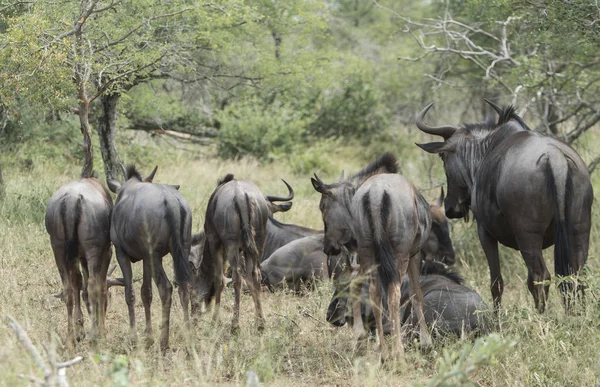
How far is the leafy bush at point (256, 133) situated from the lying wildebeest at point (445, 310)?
1063cm

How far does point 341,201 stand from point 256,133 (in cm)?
1112

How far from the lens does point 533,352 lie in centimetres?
596

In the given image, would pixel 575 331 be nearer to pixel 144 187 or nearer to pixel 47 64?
pixel 144 187

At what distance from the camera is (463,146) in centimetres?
808

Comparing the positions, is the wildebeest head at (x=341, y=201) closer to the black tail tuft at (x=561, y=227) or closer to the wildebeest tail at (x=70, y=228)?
the black tail tuft at (x=561, y=227)

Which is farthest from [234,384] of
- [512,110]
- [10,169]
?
[10,169]

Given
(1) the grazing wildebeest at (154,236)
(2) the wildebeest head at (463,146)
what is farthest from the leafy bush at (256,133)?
(1) the grazing wildebeest at (154,236)

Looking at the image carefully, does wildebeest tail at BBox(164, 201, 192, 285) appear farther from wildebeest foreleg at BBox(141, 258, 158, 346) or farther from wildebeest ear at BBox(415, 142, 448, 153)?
wildebeest ear at BBox(415, 142, 448, 153)

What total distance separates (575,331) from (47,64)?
5.99m

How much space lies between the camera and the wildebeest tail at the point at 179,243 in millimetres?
6852

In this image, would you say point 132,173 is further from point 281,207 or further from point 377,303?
point 281,207

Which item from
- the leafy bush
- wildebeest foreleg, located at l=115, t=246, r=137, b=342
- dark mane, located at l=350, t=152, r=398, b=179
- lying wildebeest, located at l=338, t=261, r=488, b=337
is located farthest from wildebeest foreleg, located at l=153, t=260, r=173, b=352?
the leafy bush

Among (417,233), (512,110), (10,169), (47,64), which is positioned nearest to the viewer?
(417,233)

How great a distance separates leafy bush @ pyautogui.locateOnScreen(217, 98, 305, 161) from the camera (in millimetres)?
18125
